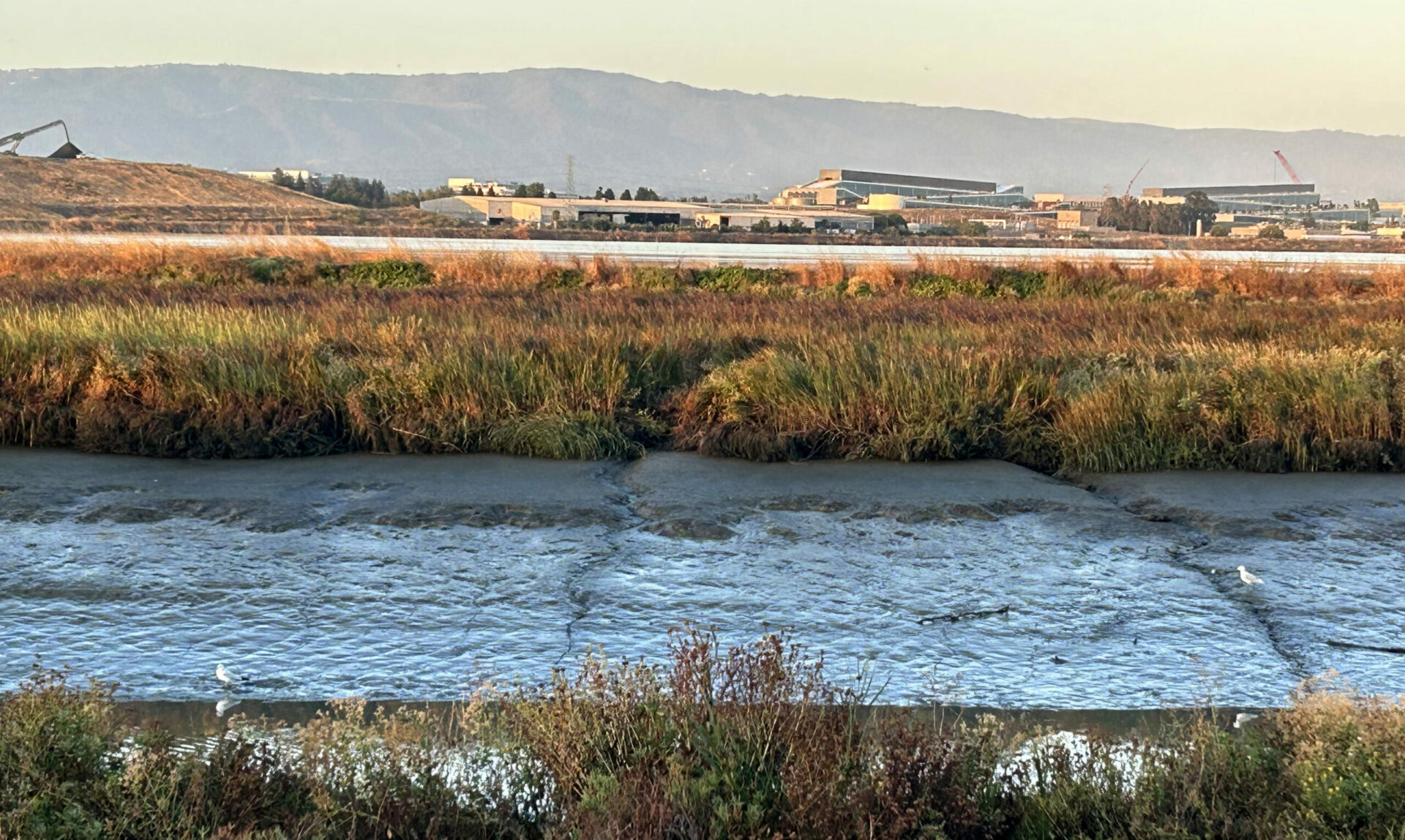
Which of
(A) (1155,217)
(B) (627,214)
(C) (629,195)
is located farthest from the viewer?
(C) (629,195)

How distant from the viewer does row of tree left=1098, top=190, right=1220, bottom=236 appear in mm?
111125

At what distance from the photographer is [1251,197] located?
18200 centimetres

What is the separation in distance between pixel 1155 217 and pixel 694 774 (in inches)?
4510

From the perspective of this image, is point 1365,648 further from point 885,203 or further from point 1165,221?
point 885,203

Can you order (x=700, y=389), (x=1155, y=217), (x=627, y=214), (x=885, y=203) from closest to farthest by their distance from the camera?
(x=700, y=389), (x=627, y=214), (x=1155, y=217), (x=885, y=203)

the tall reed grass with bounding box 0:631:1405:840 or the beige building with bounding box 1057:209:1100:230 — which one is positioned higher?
the beige building with bounding box 1057:209:1100:230

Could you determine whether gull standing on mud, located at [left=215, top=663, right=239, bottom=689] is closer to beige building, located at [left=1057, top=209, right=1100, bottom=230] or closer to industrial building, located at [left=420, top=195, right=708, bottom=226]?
industrial building, located at [left=420, top=195, right=708, bottom=226]

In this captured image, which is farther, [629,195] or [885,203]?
[885,203]

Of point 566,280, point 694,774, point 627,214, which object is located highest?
point 627,214

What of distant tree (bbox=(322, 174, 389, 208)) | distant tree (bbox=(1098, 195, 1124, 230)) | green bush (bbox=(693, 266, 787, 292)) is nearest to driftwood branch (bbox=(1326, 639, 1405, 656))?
green bush (bbox=(693, 266, 787, 292))

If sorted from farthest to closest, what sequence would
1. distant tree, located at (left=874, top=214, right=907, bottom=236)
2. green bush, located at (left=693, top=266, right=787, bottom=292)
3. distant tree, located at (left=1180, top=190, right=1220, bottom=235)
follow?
1. distant tree, located at (left=1180, top=190, right=1220, bottom=235)
2. distant tree, located at (left=874, top=214, right=907, bottom=236)
3. green bush, located at (left=693, top=266, right=787, bottom=292)

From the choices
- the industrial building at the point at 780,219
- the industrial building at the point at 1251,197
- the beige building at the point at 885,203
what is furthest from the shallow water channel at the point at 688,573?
the industrial building at the point at 1251,197

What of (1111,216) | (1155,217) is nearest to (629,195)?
(1111,216)

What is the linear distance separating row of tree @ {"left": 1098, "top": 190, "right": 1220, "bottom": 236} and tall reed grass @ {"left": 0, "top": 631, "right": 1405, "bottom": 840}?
348 ft
